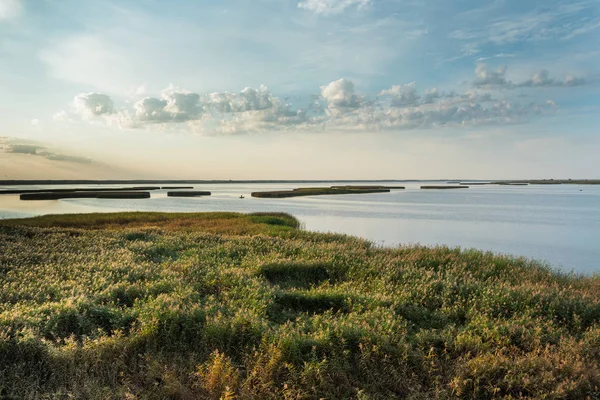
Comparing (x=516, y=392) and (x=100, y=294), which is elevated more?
(x=100, y=294)

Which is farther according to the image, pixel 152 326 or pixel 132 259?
pixel 132 259

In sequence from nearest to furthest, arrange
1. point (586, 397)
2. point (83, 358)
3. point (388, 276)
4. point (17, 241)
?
point (586, 397)
point (83, 358)
point (388, 276)
point (17, 241)

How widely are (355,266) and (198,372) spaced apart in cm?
845

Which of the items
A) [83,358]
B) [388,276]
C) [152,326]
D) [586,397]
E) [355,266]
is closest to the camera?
[586,397]

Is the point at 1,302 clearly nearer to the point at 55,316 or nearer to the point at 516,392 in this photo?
the point at 55,316

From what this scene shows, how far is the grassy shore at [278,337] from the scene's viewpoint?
6.38 metres

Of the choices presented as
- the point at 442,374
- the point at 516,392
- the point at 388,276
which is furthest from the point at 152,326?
the point at 388,276

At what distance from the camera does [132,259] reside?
14.2 meters

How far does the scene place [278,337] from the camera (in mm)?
7309

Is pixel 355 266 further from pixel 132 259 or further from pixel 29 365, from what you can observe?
pixel 29 365

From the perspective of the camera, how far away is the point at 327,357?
23.0 ft

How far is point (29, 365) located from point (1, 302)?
11.6 feet

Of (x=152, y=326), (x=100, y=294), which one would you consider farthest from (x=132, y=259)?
(x=152, y=326)

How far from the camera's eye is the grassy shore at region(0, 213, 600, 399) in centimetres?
638
